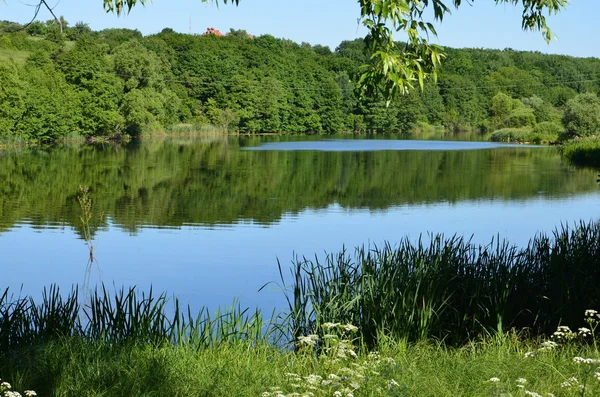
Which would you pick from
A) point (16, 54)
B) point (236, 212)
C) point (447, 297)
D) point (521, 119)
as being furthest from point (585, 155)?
point (521, 119)

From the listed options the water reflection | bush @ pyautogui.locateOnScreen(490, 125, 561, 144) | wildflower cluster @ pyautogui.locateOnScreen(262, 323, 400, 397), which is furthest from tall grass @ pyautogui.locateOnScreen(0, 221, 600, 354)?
bush @ pyautogui.locateOnScreen(490, 125, 561, 144)

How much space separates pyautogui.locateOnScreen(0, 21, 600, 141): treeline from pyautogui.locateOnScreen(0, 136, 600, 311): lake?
424 inches

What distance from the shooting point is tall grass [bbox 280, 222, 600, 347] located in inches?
249

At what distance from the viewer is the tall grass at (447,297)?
6336 millimetres

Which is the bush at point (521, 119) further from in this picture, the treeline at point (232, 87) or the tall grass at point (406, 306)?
the tall grass at point (406, 306)

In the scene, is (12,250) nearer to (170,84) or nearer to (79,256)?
(79,256)

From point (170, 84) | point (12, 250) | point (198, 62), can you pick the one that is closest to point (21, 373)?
point (12, 250)

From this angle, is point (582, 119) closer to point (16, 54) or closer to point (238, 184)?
point (238, 184)

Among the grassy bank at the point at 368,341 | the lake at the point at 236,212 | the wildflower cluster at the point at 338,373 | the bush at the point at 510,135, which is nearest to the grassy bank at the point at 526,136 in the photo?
the bush at the point at 510,135

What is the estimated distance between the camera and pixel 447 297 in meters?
6.75

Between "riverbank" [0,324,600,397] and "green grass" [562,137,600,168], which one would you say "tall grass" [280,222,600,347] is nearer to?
"riverbank" [0,324,600,397]

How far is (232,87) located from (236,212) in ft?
201

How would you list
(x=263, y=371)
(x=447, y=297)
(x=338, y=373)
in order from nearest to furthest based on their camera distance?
1. (x=338, y=373)
2. (x=263, y=371)
3. (x=447, y=297)

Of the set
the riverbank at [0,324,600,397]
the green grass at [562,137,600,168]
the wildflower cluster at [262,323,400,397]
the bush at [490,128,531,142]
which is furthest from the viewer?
the bush at [490,128,531,142]
